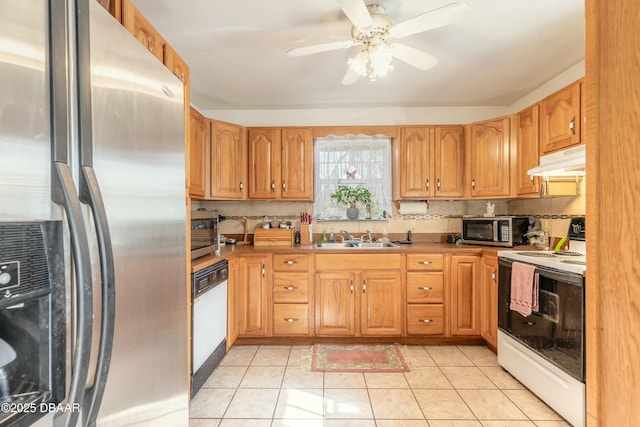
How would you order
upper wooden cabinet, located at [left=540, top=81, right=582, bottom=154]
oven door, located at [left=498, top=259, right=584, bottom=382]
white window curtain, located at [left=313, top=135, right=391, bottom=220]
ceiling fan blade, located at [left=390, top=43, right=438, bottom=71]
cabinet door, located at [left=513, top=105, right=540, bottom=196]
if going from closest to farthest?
1. oven door, located at [left=498, top=259, right=584, bottom=382]
2. ceiling fan blade, located at [left=390, top=43, right=438, bottom=71]
3. upper wooden cabinet, located at [left=540, top=81, right=582, bottom=154]
4. cabinet door, located at [left=513, top=105, right=540, bottom=196]
5. white window curtain, located at [left=313, top=135, right=391, bottom=220]

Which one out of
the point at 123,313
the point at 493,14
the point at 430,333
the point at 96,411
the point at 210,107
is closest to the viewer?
the point at 96,411

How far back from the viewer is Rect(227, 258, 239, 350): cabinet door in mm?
2498

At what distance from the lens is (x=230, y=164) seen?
2.89 m

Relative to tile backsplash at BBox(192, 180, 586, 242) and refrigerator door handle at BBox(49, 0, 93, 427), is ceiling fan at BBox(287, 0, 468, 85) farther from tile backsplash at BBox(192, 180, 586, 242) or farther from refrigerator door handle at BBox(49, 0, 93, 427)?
tile backsplash at BBox(192, 180, 586, 242)

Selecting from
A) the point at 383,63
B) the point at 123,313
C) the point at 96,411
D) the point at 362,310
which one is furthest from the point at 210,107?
the point at 96,411

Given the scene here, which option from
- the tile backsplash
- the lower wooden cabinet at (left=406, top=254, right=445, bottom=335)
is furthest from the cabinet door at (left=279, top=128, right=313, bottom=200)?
the lower wooden cabinet at (left=406, top=254, right=445, bottom=335)

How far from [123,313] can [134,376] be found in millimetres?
201

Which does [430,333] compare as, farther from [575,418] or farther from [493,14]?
[493,14]

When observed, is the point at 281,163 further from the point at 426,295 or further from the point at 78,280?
the point at 78,280

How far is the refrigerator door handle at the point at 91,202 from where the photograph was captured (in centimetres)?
63

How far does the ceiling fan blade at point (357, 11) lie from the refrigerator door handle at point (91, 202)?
1.09 meters

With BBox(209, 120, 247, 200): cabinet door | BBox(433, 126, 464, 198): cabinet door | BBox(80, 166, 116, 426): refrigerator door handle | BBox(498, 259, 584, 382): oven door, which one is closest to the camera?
BBox(80, 166, 116, 426): refrigerator door handle

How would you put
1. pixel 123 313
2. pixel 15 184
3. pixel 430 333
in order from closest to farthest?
pixel 15 184, pixel 123 313, pixel 430 333

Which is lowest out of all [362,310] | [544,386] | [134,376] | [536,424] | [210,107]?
[536,424]
